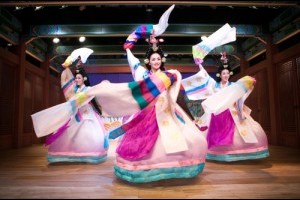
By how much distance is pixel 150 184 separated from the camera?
237cm

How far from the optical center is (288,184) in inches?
92.2

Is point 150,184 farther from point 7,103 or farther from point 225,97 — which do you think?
point 7,103

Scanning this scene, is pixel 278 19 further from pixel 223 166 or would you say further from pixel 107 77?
pixel 107 77

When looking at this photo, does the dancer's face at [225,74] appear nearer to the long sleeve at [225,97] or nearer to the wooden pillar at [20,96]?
the long sleeve at [225,97]

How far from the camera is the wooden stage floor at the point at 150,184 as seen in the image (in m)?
2.04

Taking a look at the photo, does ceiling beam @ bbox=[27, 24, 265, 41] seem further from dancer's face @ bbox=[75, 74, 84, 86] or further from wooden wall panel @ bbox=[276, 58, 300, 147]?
dancer's face @ bbox=[75, 74, 84, 86]

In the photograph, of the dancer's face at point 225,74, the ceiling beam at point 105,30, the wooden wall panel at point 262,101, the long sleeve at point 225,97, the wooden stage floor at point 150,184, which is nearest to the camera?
the wooden stage floor at point 150,184

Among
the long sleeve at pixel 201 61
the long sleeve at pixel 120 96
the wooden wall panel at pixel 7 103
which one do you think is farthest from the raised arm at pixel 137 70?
the wooden wall panel at pixel 7 103

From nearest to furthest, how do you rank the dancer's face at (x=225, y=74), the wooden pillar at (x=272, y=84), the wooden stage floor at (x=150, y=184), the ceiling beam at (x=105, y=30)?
the wooden stage floor at (x=150, y=184) → the dancer's face at (x=225, y=74) → the ceiling beam at (x=105, y=30) → the wooden pillar at (x=272, y=84)

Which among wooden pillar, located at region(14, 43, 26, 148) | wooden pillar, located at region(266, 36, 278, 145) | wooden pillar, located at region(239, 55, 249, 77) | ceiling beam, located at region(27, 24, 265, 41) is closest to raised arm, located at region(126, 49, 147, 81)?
ceiling beam, located at region(27, 24, 265, 41)

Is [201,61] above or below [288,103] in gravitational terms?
above

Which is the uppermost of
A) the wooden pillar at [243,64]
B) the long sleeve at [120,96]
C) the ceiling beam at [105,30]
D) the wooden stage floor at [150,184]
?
the ceiling beam at [105,30]

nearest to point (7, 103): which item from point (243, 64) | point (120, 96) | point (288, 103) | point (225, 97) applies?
point (120, 96)

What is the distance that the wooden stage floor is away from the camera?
80.4 inches
